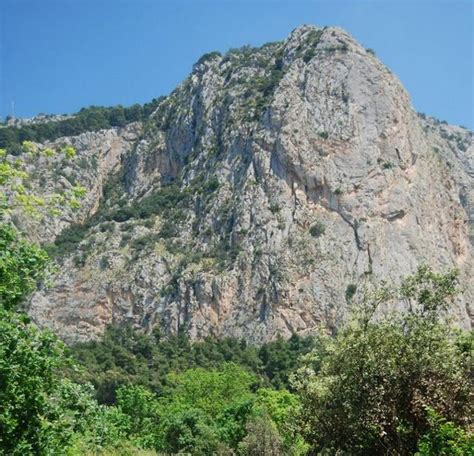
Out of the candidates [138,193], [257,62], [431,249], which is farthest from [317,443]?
[257,62]

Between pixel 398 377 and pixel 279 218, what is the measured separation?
7620cm

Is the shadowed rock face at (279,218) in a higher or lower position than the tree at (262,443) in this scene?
higher

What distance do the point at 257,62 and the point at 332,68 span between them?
22.2 metres

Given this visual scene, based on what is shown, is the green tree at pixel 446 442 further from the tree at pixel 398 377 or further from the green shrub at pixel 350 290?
the green shrub at pixel 350 290

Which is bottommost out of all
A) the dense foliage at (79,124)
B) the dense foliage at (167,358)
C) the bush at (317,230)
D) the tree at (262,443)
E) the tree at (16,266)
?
the tree at (262,443)

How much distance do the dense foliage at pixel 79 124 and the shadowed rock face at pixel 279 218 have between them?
1741 centimetres

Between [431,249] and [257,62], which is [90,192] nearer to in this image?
[257,62]

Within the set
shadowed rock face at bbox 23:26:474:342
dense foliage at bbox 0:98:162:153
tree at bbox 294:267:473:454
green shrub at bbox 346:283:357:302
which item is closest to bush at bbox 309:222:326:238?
shadowed rock face at bbox 23:26:474:342

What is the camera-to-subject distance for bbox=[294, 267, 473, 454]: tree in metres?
17.4

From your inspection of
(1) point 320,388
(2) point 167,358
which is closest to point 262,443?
(1) point 320,388

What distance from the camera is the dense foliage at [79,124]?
12792cm

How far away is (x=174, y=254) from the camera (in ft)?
329

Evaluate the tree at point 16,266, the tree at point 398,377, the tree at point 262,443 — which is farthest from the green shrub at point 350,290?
the tree at point 16,266

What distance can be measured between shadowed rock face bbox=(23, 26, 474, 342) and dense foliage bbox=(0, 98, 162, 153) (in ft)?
57.1
